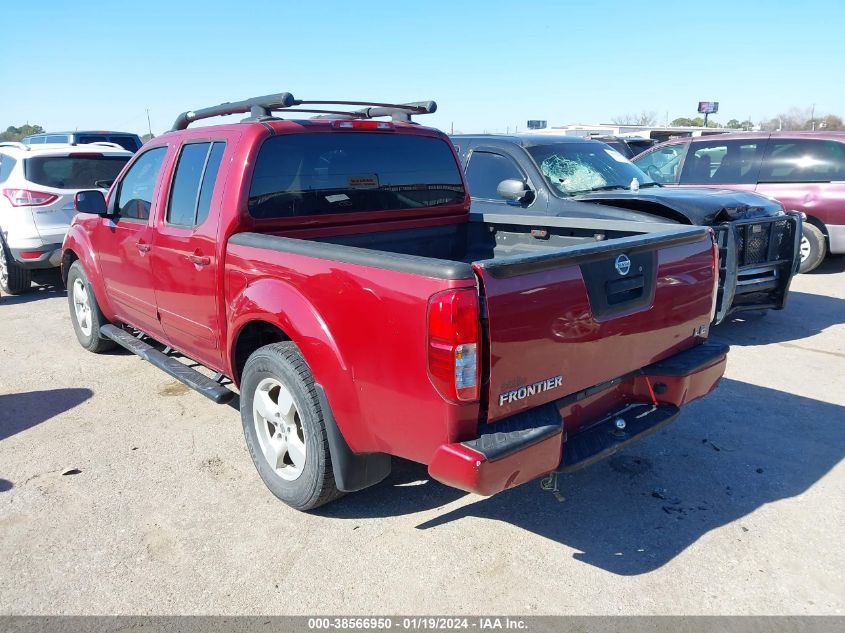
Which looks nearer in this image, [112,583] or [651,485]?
[112,583]

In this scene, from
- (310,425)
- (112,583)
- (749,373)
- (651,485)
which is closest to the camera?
(112,583)

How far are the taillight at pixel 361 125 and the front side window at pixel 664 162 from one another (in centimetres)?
636

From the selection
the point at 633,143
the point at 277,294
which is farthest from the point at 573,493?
the point at 633,143

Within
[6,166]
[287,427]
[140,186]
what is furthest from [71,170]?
[287,427]

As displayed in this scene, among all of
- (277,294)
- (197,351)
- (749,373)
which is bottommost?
(749,373)

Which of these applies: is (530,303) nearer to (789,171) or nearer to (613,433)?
(613,433)

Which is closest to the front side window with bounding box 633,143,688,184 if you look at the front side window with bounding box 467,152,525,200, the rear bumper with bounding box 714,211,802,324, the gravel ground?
the rear bumper with bounding box 714,211,802,324

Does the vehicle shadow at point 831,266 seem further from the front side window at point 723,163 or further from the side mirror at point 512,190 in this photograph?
the side mirror at point 512,190

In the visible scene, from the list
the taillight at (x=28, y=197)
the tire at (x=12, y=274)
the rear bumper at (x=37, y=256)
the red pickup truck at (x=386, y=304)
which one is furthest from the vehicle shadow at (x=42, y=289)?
the red pickup truck at (x=386, y=304)

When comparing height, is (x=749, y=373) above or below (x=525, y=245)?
below

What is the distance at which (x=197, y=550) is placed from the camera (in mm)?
3100

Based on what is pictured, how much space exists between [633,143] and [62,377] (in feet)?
52.7

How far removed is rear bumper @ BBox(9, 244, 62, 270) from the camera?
8055mm

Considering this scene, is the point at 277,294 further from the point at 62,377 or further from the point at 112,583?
the point at 62,377
